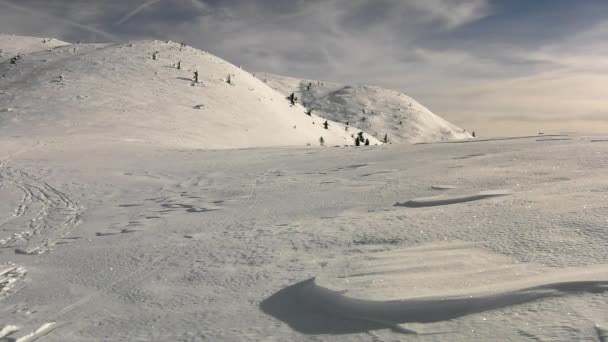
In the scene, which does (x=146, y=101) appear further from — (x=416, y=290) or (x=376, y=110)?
(x=376, y=110)

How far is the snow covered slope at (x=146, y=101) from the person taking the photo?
18.0 meters

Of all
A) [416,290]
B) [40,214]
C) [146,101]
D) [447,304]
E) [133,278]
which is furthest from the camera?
[146,101]

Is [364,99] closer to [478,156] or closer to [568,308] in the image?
[478,156]

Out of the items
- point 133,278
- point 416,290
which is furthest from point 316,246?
point 133,278

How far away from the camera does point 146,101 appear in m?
22.0

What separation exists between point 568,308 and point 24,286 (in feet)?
14.8

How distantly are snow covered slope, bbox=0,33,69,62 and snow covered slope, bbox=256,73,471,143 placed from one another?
23.3 meters

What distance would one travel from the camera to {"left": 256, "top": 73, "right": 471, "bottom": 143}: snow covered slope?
136ft

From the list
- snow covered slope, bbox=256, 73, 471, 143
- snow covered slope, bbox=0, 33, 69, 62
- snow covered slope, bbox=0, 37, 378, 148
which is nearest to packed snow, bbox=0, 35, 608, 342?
snow covered slope, bbox=0, 37, 378, 148

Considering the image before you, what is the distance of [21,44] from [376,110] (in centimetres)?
3217

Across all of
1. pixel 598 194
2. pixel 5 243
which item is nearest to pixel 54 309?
pixel 5 243

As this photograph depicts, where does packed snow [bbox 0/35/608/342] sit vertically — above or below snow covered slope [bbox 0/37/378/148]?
below

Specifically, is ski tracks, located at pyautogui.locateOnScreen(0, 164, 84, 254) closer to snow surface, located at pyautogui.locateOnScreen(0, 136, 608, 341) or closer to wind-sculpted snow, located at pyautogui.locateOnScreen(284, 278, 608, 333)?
snow surface, located at pyautogui.locateOnScreen(0, 136, 608, 341)

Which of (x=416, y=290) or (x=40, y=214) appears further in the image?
(x=40, y=214)
